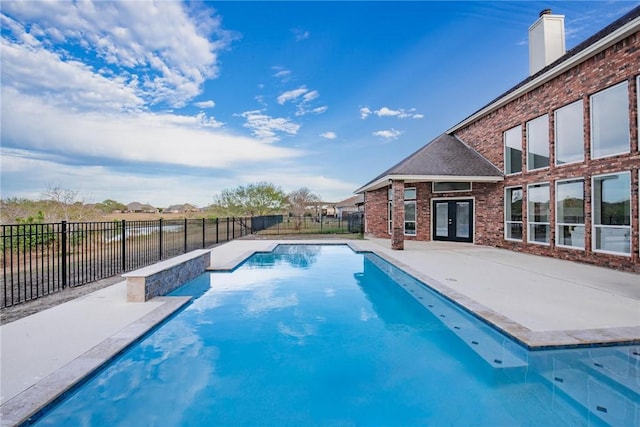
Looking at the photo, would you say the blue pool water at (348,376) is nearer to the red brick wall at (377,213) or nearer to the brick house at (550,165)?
the brick house at (550,165)

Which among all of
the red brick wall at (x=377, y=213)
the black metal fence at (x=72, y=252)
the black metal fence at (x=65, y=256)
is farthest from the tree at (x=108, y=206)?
the red brick wall at (x=377, y=213)

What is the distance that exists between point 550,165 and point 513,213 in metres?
2.38

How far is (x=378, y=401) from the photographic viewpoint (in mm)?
2957

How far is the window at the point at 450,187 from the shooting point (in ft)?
45.3

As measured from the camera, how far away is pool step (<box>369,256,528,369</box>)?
142 inches

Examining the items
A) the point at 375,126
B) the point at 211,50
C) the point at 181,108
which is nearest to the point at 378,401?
the point at 211,50

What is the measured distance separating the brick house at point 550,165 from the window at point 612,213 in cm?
2

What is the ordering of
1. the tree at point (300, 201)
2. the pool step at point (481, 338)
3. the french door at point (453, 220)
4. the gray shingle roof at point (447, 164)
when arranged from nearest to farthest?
the pool step at point (481, 338), the gray shingle roof at point (447, 164), the french door at point (453, 220), the tree at point (300, 201)

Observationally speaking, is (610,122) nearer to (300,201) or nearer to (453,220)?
(453,220)

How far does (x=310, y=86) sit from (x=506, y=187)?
10.7 meters

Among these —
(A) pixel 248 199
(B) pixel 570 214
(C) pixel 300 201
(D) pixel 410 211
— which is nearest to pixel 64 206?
(A) pixel 248 199

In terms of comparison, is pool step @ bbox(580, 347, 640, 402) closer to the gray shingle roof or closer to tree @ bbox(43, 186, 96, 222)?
the gray shingle roof

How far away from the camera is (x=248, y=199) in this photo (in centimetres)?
2834

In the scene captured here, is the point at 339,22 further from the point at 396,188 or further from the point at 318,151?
the point at 318,151
